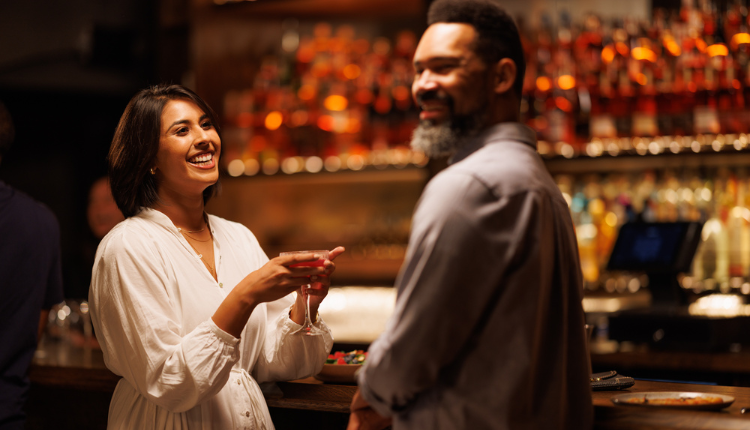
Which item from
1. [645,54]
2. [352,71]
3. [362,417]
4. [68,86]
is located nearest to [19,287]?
[362,417]

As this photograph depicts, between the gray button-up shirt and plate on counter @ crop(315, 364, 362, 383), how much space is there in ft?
2.01

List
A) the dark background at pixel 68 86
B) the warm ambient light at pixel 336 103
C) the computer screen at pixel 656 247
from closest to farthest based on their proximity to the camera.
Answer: the computer screen at pixel 656 247 < the warm ambient light at pixel 336 103 < the dark background at pixel 68 86

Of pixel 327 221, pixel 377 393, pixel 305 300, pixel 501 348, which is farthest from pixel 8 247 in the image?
pixel 327 221

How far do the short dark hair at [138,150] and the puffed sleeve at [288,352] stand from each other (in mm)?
430

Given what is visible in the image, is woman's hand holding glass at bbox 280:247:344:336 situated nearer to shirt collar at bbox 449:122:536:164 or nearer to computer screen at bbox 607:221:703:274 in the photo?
shirt collar at bbox 449:122:536:164

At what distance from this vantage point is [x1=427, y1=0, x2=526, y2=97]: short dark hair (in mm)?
1276

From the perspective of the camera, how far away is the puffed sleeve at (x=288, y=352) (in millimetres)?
1784

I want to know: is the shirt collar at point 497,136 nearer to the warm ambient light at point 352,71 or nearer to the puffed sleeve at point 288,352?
the puffed sleeve at point 288,352

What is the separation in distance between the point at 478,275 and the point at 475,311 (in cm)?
6

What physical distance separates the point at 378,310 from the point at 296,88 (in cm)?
131

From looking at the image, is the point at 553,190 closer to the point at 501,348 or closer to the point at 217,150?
the point at 501,348

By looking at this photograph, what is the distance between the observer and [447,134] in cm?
131

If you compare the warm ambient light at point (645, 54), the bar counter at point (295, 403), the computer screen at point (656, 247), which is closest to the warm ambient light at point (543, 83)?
the warm ambient light at point (645, 54)

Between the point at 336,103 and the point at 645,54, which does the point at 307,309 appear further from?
the point at 336,103
